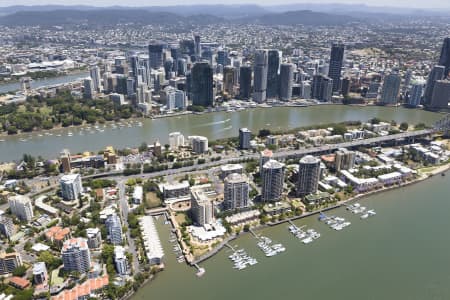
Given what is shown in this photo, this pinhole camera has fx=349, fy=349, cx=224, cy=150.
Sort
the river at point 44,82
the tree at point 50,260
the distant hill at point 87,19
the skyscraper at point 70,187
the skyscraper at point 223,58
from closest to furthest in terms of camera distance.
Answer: the tree at point 50,260 → the skyscraper at point 70,187 → the river at point 44,82 → the skyscraper at point 223,58 → the distant hill at point 87,19

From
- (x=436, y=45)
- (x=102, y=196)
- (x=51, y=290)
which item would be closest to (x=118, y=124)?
(x=102, y=196)

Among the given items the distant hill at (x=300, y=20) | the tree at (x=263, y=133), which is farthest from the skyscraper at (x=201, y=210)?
the distant hill at (x=300, y=20)

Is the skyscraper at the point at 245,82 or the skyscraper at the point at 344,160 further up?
the skyscraper at the point at 245,82

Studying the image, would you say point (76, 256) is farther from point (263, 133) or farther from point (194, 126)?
point (194, 126)

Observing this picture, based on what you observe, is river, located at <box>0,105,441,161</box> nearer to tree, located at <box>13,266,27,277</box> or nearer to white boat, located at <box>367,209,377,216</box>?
tree, located at <box>13,266,27,277</box>

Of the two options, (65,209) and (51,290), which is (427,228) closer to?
(51,290)

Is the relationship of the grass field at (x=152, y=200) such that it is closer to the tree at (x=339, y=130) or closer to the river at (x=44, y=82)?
the tree at (x=339, y=130)
